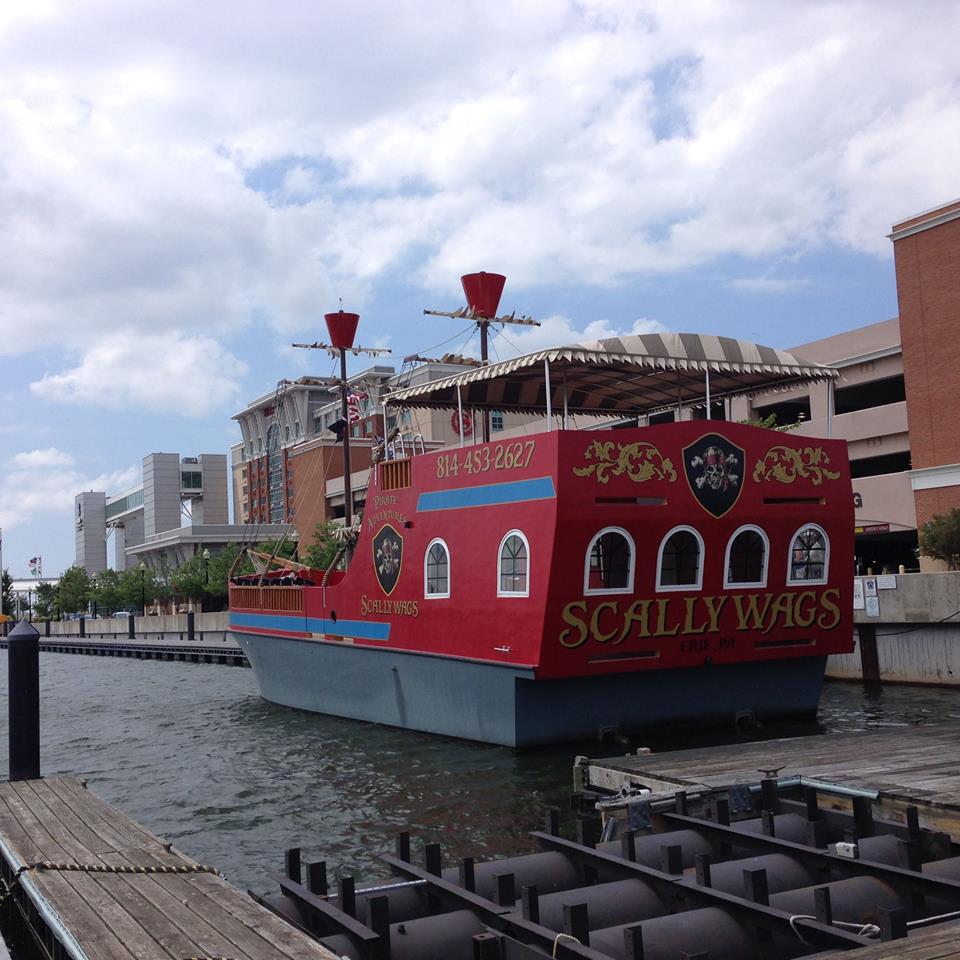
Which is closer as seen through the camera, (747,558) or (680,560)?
(680,560)

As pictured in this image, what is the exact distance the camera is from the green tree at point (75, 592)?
4043 inches

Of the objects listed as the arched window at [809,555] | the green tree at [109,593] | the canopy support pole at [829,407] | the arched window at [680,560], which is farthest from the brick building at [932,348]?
the green tree at [109,593]

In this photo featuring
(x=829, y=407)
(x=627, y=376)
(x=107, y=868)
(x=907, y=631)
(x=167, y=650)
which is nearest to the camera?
(x=107, y=868)

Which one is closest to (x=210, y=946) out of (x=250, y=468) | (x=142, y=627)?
(x=142, y=627)

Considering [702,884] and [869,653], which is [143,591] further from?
[702,884]

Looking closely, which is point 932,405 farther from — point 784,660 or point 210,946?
point 210,946

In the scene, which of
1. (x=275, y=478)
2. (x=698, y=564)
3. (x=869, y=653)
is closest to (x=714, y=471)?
(x=698, y=564)

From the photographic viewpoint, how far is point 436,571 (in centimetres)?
1620

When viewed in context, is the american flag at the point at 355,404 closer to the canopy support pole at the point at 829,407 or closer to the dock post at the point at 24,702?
the canopy support pole at the point at 829,407

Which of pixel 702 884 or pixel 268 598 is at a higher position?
pixel 268 598

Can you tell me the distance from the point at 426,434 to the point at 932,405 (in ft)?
114

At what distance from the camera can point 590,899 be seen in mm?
6625

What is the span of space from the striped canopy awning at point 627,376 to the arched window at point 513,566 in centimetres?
226

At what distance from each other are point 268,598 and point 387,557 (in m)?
6.35
